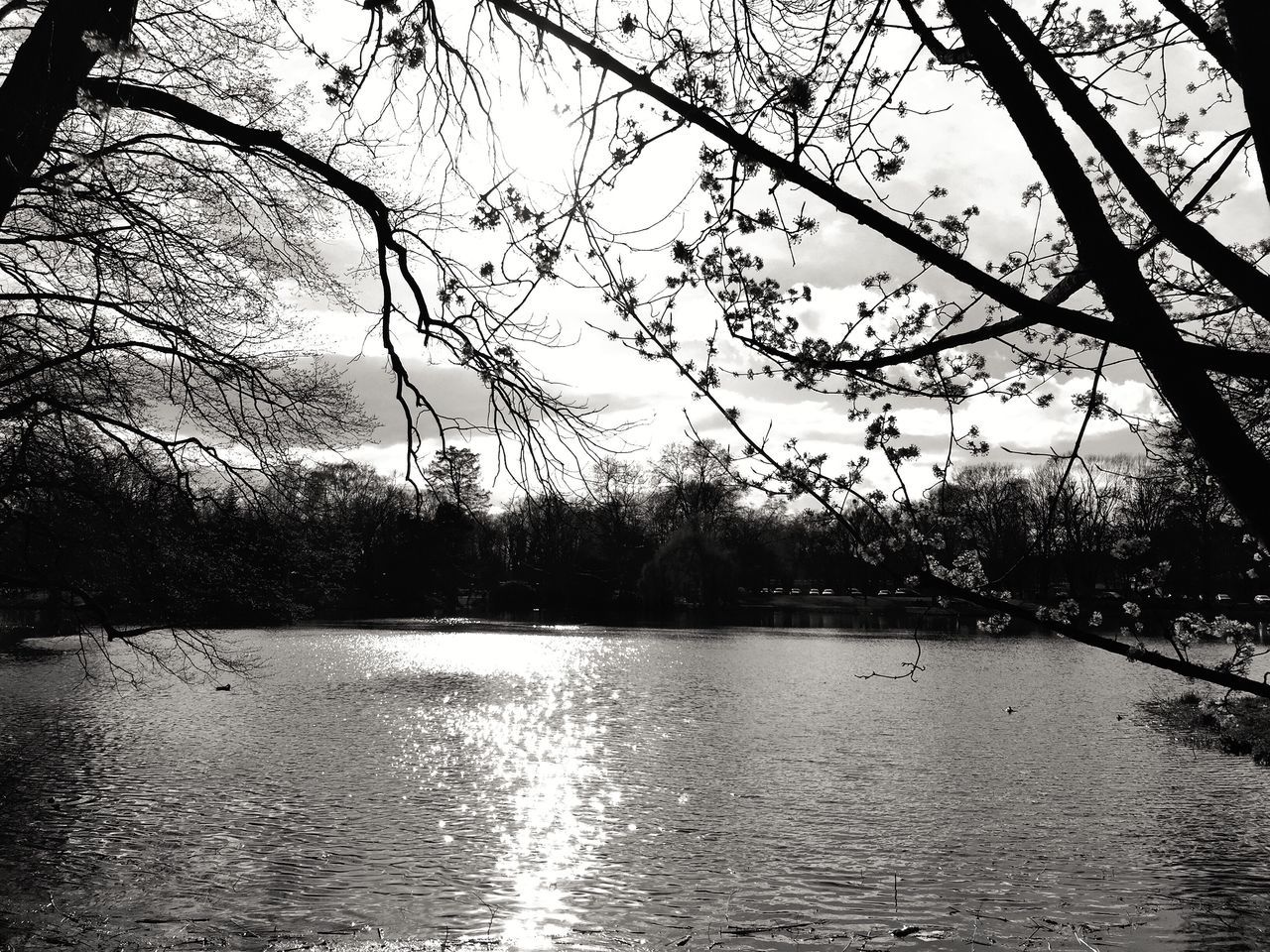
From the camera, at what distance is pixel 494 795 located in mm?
12336

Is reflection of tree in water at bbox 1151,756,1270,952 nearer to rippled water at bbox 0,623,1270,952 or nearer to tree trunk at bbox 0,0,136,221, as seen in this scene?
rippled water at bbox 0,623,1270,952

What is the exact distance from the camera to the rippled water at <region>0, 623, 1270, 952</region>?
791cm

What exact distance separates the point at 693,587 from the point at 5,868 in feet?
181

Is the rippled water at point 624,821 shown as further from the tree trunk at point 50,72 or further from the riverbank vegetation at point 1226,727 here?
the tree trunk at point 50,72

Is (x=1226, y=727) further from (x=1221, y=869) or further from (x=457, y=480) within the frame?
(x=457, y=480)

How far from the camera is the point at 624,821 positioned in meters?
11.1

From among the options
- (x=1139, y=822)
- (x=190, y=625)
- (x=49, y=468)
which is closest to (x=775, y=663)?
(x=1139, y=822)

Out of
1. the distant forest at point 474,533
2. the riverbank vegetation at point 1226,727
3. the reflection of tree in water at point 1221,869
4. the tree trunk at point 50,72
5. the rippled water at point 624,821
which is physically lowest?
the reflection of tree in water at point 1221,869

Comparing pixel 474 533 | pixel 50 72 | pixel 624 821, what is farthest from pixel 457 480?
pixel 624 821

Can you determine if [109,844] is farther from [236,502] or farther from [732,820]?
[732,820]

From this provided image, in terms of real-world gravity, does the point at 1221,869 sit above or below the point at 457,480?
below

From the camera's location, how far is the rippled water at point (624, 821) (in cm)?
791

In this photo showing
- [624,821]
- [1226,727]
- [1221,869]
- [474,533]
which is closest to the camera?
[474,533]

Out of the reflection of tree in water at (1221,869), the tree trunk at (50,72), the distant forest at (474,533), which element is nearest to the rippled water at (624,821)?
the reflection of tree in water at (1221,869)
